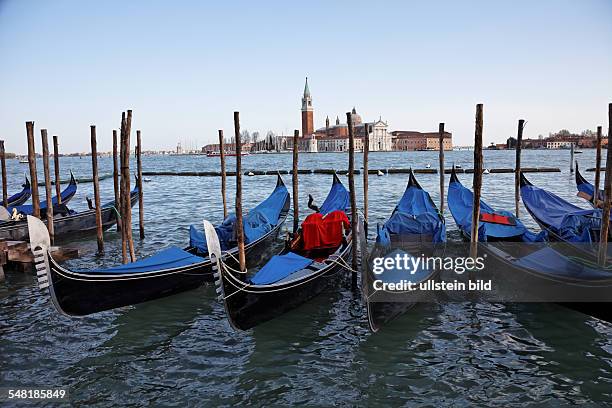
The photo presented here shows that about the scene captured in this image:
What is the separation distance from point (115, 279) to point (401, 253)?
11.6 ft

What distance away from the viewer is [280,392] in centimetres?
413

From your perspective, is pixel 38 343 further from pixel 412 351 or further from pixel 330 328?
pixel 412 351

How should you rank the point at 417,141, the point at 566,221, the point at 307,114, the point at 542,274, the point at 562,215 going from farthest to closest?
the point at 417,141
the point at 307,114
the point at 562,215
the point at 566,221
the point at 542,274

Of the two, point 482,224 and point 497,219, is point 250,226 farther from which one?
point 497,219

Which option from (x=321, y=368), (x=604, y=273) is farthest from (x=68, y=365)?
(x=604, y=273)

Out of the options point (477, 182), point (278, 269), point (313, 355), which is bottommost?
point (313, 355)

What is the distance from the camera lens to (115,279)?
17.8 feet

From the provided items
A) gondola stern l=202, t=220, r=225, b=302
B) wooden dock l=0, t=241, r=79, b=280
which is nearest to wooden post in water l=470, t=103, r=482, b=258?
gondola stern l=202, t=220, r=225, b=302

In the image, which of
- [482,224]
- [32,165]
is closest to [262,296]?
[482,224]

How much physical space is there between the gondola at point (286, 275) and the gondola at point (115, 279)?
0.77 metres

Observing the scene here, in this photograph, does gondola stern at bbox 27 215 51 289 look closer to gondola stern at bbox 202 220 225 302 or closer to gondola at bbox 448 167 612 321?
gondola stern at bbox 202 220 225 302

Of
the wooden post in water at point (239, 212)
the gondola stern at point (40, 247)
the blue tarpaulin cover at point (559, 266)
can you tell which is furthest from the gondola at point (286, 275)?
the blue tarpaulin cover at point (559, 266)

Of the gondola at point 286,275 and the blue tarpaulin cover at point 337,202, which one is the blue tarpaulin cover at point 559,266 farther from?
the blue tarpaulin cover at point 337,202

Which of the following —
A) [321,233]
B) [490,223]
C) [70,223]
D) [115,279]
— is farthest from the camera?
[70,223]
